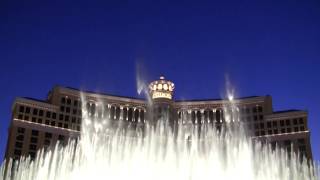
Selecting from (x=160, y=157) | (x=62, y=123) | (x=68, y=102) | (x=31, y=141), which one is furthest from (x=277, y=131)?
(x=31, y=141)

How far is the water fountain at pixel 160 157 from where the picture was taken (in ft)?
199

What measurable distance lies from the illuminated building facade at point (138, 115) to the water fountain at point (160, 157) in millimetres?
1571

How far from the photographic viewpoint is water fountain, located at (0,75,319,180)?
60609 millimetres

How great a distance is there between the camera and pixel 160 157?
67.4m

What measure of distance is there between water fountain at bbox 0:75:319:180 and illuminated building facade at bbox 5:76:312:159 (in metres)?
1.57

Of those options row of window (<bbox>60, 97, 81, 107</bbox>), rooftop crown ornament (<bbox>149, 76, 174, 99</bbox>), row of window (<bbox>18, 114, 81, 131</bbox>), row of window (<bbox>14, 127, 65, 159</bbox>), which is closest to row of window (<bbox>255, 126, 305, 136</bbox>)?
rooftop crown ornament (<bbox>149, 76, 174, 99</bbox>)

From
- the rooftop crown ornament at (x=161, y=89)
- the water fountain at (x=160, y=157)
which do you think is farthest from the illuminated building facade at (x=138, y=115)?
the water fountain at (x=160, y=157)

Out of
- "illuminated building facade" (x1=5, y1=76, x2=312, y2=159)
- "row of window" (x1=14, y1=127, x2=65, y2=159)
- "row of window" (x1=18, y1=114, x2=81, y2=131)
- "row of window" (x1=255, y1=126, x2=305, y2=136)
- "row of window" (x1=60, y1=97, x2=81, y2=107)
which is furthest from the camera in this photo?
"row of window" (x1=60, y1=97, x2=81, y2=107)

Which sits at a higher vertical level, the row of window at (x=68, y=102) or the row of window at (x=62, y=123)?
the row of window at (x=68, y=102)

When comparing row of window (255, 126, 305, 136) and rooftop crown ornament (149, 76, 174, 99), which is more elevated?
rooftop crown ornament (149, 76, 174, 99)

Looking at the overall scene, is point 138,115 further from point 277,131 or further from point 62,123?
point 277,131

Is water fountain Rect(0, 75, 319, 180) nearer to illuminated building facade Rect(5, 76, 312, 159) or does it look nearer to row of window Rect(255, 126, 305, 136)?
illuminated building facade Rect(5, 76, 312, 159)

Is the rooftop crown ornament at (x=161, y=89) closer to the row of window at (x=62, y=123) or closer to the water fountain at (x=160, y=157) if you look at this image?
the water fountain at (x=160, y=157)

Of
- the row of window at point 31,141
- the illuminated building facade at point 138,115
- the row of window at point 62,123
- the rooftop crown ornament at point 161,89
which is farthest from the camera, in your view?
the rooftop crown ornament at point 161,89
